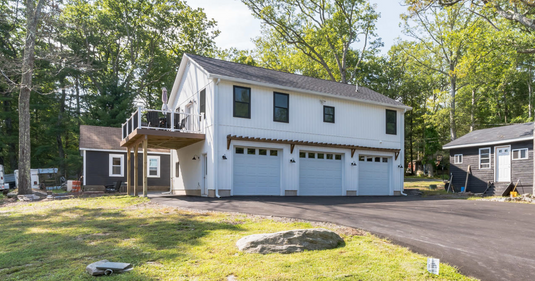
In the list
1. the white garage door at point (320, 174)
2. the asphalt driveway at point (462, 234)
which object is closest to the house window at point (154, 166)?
the white garage door at point (320, 174)

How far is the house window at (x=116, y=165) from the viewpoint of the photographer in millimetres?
21922

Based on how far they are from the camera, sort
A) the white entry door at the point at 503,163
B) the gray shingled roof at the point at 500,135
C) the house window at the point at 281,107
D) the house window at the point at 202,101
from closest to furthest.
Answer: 1. the house window at the point at 202,101
2. the house window at the point at 281,107
3. the gray shingled roof at the point at 500,135
4. the white entry door at the point at 503,163

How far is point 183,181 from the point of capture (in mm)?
17984

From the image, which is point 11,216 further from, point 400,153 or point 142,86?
point 142,86

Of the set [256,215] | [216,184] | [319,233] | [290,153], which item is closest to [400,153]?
[290,153]

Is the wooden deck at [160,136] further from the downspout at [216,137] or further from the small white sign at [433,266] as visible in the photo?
the small white sign at [433,266]

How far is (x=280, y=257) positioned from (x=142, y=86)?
1316 inches

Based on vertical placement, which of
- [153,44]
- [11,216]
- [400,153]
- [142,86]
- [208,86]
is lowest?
[11,216]

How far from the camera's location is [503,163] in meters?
18.8

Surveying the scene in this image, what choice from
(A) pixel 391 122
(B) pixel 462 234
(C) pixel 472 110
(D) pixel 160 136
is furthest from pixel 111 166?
(C) pixel 472 110

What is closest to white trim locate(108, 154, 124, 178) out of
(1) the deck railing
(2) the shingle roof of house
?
(2) the shingle roof of house

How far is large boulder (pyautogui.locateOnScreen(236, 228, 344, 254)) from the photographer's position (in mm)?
5266

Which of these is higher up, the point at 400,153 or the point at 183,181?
the point at 400,153

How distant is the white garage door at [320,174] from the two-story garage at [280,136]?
1.9 inches
